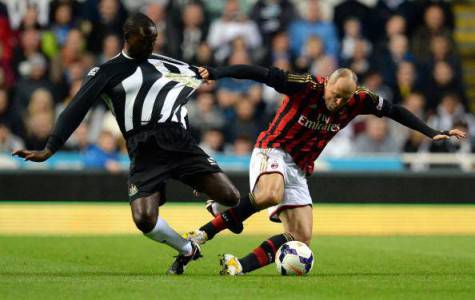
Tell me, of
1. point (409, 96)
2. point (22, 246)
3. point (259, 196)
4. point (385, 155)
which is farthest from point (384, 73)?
point (259, 196)

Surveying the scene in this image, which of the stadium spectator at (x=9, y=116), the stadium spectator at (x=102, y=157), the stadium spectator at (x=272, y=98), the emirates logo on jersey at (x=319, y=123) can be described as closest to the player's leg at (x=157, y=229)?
the emirates logo on jersey at (x=319, y=123)

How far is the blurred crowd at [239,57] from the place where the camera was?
53.4ft

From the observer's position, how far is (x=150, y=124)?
9.06 metres

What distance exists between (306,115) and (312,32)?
337 inches

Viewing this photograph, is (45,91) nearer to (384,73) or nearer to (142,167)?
(384,73)

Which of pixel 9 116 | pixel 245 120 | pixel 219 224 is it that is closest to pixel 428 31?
pixel 245 120

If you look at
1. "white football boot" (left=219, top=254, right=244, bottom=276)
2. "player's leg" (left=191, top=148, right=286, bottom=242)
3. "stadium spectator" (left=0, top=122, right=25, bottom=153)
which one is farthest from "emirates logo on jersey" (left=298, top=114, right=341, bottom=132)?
"stadium spectator" (left=0, top=122, right=25, bottom=153)

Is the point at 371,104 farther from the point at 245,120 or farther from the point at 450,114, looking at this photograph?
the point at 450,114

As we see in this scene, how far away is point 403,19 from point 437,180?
3.62 metres

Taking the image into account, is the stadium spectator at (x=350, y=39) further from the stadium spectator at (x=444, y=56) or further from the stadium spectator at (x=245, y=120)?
the stadium spectator at (x=245, y=120)

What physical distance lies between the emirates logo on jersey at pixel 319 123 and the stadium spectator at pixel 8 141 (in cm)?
716

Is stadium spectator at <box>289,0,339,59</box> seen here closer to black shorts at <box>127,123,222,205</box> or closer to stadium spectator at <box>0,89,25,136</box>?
stadium spectator at <box>0,89,25,136</box>

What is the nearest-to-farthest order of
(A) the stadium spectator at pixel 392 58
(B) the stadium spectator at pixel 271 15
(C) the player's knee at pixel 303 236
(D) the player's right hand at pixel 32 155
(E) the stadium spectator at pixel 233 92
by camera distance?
(D) the player's right hand at pixel 32 155, (C) the player's knee at pixel 303 236, (E) the stadium spectator at pixel 233 92, (A) the stadium spectator at pixel 392 58, (B) the stadium spectator at pixel 271 15

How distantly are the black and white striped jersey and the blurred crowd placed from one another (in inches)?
247
